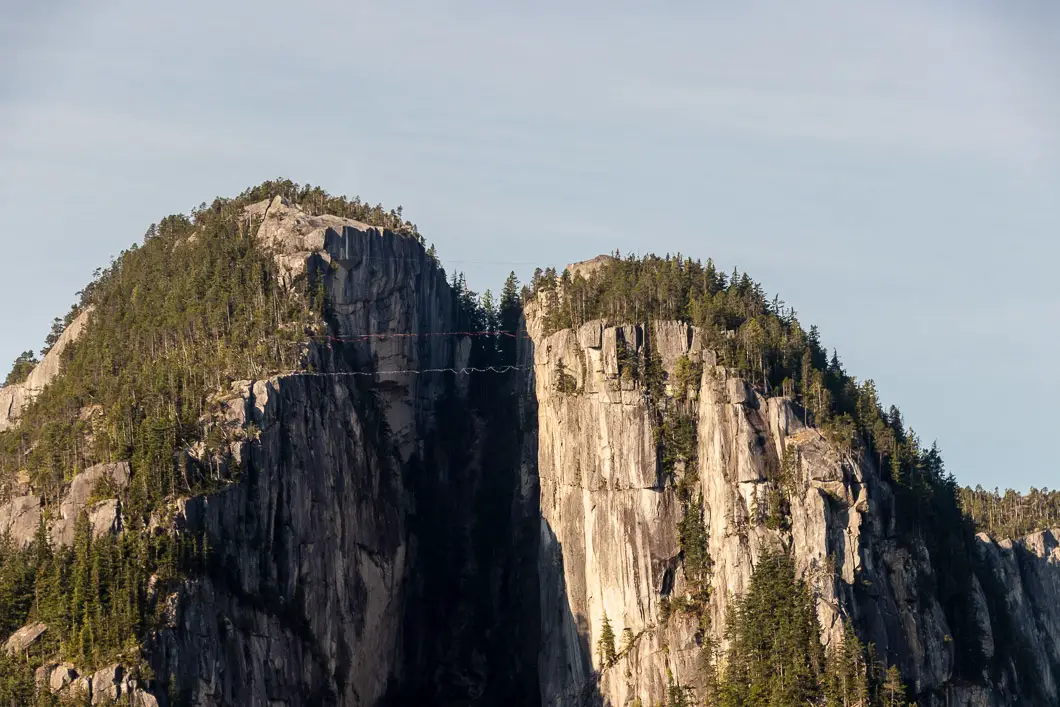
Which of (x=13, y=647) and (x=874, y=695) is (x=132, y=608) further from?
(x=874, y=695)

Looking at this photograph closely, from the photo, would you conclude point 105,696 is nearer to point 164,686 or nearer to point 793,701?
point 164,686

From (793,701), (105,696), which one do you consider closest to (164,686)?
(105,696)

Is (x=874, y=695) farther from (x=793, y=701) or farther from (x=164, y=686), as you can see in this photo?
(x=164, y=686)

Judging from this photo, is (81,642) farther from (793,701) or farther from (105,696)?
(793,701)

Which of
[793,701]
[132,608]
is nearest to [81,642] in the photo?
[132,608]

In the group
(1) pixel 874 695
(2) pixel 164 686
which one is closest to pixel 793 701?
(1) pixel 874 695

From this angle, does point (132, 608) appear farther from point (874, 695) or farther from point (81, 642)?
point (874, 695)
